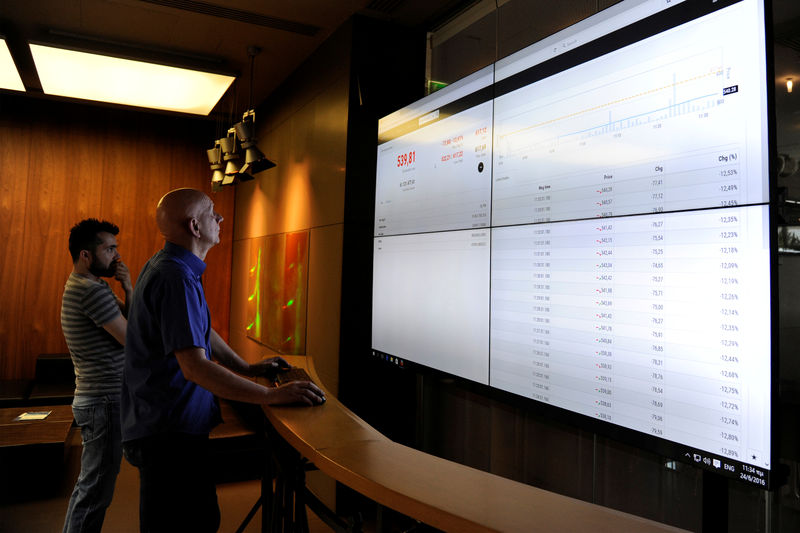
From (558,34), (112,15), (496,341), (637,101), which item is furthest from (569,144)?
(112,15)

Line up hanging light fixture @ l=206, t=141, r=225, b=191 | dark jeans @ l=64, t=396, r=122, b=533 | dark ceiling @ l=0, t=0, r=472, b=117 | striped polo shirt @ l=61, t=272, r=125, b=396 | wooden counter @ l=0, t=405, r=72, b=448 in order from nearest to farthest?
1. dark jeans @ l=64, t=396, r=122, b=533
2. striped polo shirt @ l=61, t=272, r=125, b=396
3. dark ceiling @ l=0, t=0, r=472, b=117
4. wooden counter @ l=0, t=405, r=72, b=448
5. hanging light fixture @ l=206, t=141, r=225, b=191

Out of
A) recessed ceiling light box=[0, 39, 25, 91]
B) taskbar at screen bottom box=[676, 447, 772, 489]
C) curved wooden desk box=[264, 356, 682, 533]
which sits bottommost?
taskbar at screen bottom box=[676, 447, 772, 489]

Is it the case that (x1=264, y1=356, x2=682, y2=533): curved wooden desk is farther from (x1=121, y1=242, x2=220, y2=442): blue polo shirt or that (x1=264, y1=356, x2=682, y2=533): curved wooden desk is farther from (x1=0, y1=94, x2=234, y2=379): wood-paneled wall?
(x1=0, y1=94, x2=234, y2=379): wood-paneled wall

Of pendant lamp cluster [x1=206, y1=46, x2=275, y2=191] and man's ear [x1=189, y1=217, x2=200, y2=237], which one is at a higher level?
pendant lamp cluster [x1=206, y1=46, x2=275, y2=191]

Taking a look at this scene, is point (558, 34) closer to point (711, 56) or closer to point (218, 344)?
point (711, 56)

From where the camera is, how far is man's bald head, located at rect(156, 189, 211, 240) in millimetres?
1978

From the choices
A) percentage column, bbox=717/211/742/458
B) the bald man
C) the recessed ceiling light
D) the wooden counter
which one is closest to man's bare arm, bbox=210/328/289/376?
the bald man

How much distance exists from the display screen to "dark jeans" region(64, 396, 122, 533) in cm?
159

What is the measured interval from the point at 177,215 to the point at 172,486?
0.94 metres

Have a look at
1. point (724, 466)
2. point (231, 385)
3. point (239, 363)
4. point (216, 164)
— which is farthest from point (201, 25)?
point (724, 466)

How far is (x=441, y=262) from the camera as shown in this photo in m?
2.61

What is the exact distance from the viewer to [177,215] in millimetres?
1979

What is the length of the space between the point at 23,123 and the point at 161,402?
5.51 m

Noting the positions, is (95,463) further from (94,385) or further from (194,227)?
(194,227)
